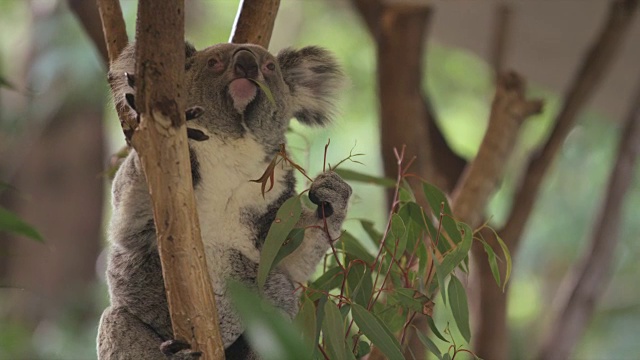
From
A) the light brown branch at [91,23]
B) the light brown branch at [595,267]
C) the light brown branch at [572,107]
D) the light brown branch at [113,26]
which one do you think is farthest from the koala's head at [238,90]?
the light brown branch at [595,267]

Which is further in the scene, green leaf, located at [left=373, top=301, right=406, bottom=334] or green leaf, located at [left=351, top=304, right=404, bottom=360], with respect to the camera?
green leaf, located at [left=373, top=301, right=406, bottom=334]

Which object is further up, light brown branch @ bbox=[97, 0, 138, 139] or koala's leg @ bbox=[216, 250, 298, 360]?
light brown branch @ bbox=[97, 0, 138, 139]

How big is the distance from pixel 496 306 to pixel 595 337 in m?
5.33

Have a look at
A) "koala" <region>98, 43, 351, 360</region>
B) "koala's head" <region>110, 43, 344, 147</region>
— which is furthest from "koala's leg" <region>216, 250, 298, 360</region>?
"koala's head" <region>110, 43, 344, 147</region>

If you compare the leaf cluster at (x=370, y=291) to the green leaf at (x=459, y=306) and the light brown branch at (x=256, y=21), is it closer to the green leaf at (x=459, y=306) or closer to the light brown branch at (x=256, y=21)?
the green leaf at (x=459, y=306)

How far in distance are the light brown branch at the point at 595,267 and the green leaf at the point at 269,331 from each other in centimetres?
291

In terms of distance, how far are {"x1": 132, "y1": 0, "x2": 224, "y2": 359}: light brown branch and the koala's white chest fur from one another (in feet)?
1.75

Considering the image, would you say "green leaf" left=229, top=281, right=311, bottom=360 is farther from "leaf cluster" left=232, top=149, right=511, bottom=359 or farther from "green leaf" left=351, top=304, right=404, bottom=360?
"green leaf" left=351, top=304, right=404, bottom=360

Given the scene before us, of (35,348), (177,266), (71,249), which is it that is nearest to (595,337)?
(71,249)

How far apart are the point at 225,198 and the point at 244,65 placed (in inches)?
13.6

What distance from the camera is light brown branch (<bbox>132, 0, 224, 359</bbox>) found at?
1.39m

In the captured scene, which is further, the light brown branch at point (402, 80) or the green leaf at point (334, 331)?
the light brown branch at point (402, 80)

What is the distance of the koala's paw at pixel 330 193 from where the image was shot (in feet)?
6.57

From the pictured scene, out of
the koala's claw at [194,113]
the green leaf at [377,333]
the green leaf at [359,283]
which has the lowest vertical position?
the green leaf at [377,333]
